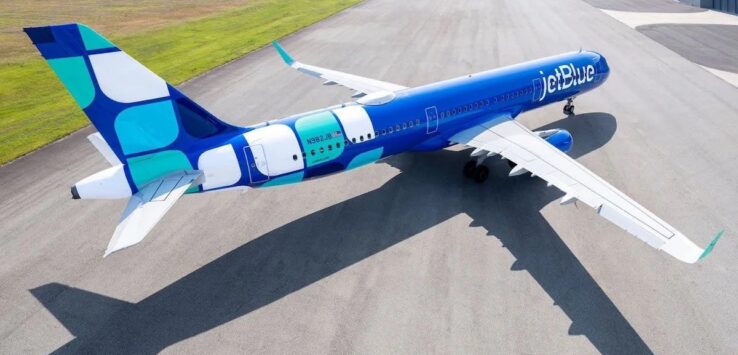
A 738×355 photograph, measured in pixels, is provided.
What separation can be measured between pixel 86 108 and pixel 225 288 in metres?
8.01

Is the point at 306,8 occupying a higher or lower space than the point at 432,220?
higher

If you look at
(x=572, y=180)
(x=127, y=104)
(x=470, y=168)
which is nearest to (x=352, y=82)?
(x=470, y=168)

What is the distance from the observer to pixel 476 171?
75.3ft

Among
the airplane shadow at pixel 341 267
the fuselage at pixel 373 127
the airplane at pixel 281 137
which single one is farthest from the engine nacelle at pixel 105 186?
the airplane shadow at pixel 341 267

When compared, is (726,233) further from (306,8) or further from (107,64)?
(306,8)

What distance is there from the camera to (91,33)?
1367cm

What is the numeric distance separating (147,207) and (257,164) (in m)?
4.84

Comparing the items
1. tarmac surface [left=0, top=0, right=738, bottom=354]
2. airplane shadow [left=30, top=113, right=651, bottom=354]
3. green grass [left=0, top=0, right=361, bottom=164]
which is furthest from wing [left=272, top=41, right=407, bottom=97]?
green grass [left=0, top=0, right=361, bottom=164]

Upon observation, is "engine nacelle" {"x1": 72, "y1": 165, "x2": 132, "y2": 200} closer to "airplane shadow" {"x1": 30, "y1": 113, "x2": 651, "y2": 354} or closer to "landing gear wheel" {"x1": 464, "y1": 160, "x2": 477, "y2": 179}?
"airplane shadow" {"x1": 30, "y1": 113, "x2": 651, "y2": 354}

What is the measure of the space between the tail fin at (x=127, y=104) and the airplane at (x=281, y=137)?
0.03m

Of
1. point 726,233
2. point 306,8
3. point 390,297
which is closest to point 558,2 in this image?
point 306,8

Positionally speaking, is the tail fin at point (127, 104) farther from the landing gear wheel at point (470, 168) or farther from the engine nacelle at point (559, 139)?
the engine nacelle at point (559, 139)

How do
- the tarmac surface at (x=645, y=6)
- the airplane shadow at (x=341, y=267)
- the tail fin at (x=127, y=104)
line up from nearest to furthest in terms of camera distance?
the tail fin at (x=127, y=104) → the airplane shadow at (x=341, y=267) → the tarmac surface at (x=645, y=6)

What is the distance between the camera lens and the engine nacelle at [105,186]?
15422 millimetres
